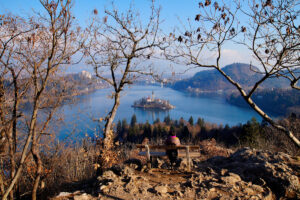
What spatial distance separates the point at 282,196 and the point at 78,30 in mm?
5410

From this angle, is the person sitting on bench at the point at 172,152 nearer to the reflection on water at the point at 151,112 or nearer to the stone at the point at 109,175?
the stone at the point at 109,175

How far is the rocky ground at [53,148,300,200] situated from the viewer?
3.91 meters

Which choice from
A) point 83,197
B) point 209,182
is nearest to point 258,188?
point 209,182

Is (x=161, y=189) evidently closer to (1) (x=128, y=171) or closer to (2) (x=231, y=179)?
(1) (x=128, y=171)

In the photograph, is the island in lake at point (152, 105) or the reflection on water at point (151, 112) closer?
the reflection on water at point (151, 112)

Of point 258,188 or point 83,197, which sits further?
point 258,188

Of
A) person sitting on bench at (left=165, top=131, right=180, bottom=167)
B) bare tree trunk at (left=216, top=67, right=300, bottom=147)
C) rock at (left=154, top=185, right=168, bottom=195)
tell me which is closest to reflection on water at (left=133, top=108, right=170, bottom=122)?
person sitting on bench at (left=165, top=131, right=180, bottom=167)

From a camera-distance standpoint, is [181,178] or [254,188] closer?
[254,188]

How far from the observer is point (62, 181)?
601cm

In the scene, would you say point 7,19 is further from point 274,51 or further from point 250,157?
point 250,157

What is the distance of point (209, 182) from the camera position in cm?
429

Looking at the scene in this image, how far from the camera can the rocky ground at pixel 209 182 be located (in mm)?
3912

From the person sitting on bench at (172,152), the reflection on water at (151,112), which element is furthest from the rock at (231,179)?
the reflection on water at (151,112)

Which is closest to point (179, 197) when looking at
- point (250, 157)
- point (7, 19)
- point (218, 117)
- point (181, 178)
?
point (181, 178)
